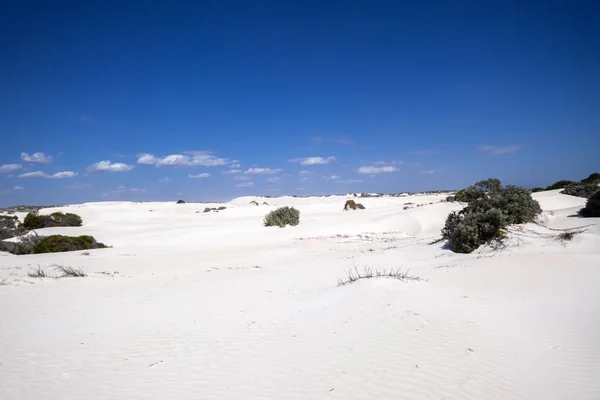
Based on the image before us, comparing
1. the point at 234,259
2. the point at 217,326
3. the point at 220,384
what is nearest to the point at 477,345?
the point at 220,384

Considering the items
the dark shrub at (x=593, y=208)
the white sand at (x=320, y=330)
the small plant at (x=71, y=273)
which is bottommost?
the white sand at (x=320, y=330)

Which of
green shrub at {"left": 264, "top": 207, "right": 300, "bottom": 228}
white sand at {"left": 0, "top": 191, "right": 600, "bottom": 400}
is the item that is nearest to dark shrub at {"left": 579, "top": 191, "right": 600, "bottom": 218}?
white sand at {"left": 0, "top": 191, "right": 600, "bottom": 400}

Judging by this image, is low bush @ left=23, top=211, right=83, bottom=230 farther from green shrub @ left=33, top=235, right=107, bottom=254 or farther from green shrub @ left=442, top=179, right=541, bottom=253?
green shrub @ left=442, top=179, right=541, bottom=253

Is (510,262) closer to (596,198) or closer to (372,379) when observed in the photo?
(372,379)

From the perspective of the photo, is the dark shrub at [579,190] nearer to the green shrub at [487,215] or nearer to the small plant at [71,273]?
the green shrub at [487,215]

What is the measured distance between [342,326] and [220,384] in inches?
88.6

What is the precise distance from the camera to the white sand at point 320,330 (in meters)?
3.76

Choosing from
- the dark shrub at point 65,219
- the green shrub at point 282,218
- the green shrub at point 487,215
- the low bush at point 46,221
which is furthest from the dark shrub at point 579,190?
the low bush at point 46,221

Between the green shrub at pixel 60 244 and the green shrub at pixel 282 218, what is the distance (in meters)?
10.1

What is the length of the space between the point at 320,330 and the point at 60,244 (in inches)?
611

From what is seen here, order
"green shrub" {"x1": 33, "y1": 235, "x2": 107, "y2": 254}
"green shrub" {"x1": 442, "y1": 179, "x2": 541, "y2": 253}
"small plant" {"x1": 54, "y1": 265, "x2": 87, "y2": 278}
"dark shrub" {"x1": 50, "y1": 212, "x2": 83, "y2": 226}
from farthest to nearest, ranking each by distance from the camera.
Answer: "dark shrub" {"x1": 50, "y1": 212, "x2": 83, "y2": 226} → "green shrub" {"x1": 33, "y1": 235, "x2": 107, "y2": 254} → "green shrub" {"x1": 442, "y1": 179, "x2": 541, "y2": 253} → "small plant" {"x1": 54, "y1": 265, "x2": 87, "y2": 278}

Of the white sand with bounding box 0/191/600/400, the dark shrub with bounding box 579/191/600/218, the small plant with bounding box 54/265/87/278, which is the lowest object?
the white sand with bounding box 0/191/600/400

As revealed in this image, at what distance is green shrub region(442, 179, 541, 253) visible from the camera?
34.5 feet

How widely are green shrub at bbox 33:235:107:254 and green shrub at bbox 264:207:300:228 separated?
1011cm
